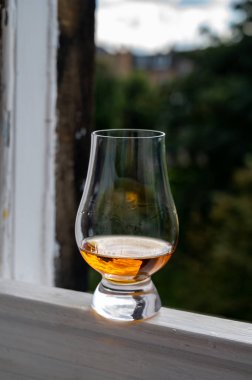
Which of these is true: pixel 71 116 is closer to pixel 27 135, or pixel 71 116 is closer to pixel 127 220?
pixel 27 135

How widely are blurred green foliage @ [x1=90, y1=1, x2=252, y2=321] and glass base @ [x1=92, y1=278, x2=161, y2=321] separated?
3844mm

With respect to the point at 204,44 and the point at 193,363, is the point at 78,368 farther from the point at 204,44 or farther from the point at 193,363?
the point at 204,44

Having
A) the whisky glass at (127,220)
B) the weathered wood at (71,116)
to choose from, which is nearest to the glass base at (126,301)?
the whisky glass at (127,220)

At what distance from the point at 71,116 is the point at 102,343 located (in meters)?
0.34

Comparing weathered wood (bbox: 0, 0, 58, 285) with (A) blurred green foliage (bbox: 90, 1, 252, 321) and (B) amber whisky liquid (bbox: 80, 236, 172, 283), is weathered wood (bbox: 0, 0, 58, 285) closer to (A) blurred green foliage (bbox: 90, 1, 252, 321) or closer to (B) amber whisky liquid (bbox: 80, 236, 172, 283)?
(B) amber whisky liquid (bbox: 80, 236, 172, 283)

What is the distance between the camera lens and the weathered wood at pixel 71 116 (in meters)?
0.69

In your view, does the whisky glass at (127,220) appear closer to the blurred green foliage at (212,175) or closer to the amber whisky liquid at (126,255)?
the amber whisky liquid at (126,255)

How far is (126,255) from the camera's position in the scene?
0.47 metres

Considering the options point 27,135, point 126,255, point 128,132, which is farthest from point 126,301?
point 27,135

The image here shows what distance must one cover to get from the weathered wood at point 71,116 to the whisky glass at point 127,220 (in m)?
0.24

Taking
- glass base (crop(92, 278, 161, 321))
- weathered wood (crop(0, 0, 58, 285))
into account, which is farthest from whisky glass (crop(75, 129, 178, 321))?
weathered wood (crop(0, 0, 58, 285))

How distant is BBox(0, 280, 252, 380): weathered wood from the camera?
43 centimetres

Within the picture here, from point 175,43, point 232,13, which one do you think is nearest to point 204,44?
point 232,13

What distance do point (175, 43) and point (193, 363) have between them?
26.3 feet
